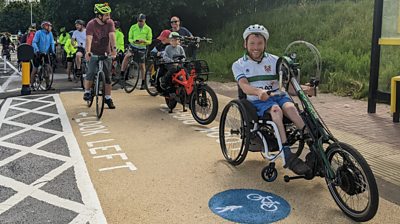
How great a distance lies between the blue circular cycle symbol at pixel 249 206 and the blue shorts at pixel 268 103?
79 centimetres

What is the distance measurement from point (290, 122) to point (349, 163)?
3.24ft

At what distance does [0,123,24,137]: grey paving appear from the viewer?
261 inches

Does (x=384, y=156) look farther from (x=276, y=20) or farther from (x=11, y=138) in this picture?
(x=276, y=20)

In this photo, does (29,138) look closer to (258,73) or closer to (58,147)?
(58,147)

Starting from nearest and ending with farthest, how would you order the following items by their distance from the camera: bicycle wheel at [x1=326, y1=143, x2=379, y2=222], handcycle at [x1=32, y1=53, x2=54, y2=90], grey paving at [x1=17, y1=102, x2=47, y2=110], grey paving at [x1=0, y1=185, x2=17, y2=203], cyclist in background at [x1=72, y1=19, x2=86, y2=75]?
1. bicycle wheel at [x1=326, y1=143, x2=379, y2=222]
2. grey paving at [x1=0, y1=185, x2=17, y2=203]
3. grey paving at [x1=17, y1=102, x2=47, y2=110]
4. handcycle at [x1=32, y1=53, x2=54, y2=90]
5. cyclist in background at [x1=72, y1=19, x2=86, y2=75]

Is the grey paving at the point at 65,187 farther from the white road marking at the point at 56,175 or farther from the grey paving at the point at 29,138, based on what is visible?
the grey paving at the point at 29,138

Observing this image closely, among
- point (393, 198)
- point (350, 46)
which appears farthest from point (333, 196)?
point (350, 46)

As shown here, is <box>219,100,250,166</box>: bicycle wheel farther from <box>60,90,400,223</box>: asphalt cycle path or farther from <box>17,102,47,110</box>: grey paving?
<box>17,102,47,110</box>: grey paving

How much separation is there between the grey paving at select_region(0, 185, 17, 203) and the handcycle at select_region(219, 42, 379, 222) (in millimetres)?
2213

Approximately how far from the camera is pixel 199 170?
15.8 feet

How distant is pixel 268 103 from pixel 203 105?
260cm

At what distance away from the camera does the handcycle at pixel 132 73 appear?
414 inches

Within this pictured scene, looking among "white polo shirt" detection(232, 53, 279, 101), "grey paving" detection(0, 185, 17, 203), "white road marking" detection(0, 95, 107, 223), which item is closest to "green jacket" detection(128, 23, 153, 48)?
"white road marking" detection(0, 95, 107, 223)

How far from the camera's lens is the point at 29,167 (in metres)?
4.99
